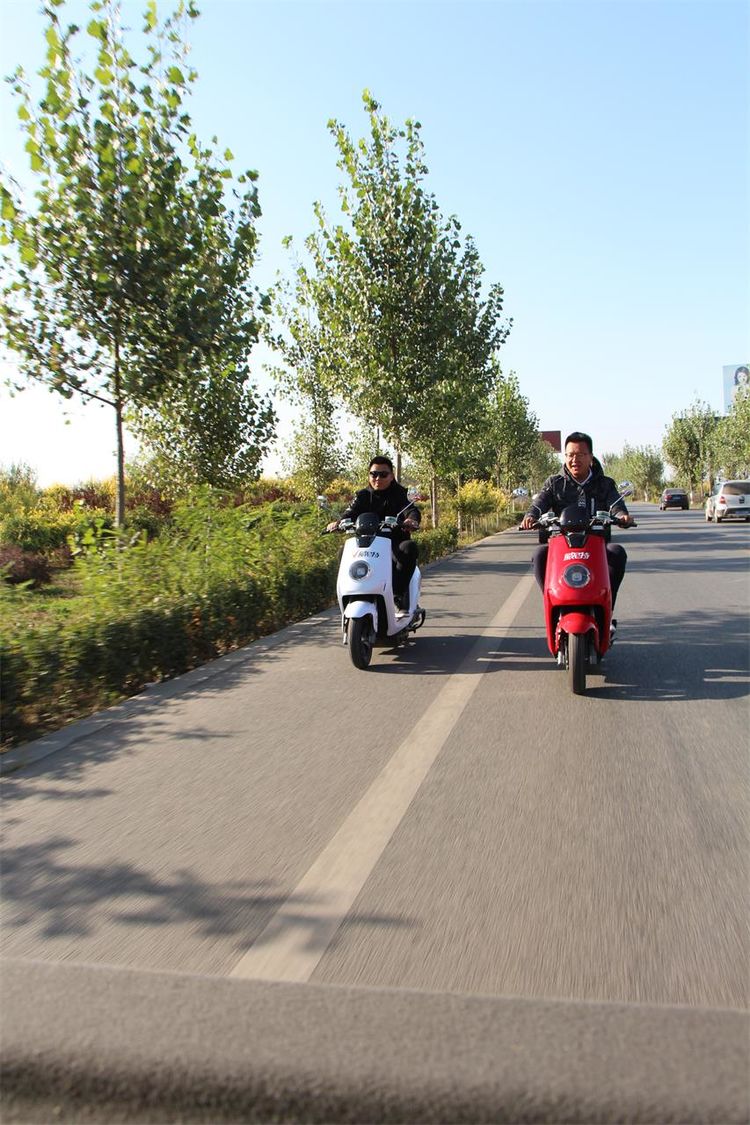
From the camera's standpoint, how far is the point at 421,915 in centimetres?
330

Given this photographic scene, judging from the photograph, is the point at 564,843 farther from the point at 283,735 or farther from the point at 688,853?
the point at 283,735

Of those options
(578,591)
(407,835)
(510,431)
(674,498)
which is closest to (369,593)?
(578,591)

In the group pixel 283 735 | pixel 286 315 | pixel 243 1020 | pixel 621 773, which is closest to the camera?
pixel 243 1020

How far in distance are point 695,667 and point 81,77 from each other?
10.2 metres

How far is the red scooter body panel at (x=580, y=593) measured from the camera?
275 inches

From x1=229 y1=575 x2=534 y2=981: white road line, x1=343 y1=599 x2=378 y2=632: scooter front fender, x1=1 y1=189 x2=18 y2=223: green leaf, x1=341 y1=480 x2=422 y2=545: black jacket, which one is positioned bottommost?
x1=229 y1=575 x2=534 y2=981: white road line

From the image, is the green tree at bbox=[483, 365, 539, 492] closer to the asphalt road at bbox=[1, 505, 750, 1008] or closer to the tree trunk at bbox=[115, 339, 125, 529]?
the tree trunk at bbox=[115, 339, 125, 529]

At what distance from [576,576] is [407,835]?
11.2 ft

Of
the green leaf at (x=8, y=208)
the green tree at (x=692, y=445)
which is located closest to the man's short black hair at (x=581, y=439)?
the green leaf at (x=8, y=208)

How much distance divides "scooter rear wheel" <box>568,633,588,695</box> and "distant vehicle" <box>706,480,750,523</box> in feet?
123

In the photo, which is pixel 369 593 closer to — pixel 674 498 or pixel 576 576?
pixel 576 576

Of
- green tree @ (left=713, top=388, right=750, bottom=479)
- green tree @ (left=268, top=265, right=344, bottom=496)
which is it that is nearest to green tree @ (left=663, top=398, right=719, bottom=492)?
green tree @ (left=713, top=388, right=750, bottom=479)

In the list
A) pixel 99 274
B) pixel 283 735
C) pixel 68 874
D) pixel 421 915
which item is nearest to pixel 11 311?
pixel 99 274

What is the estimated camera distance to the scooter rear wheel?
684cm
